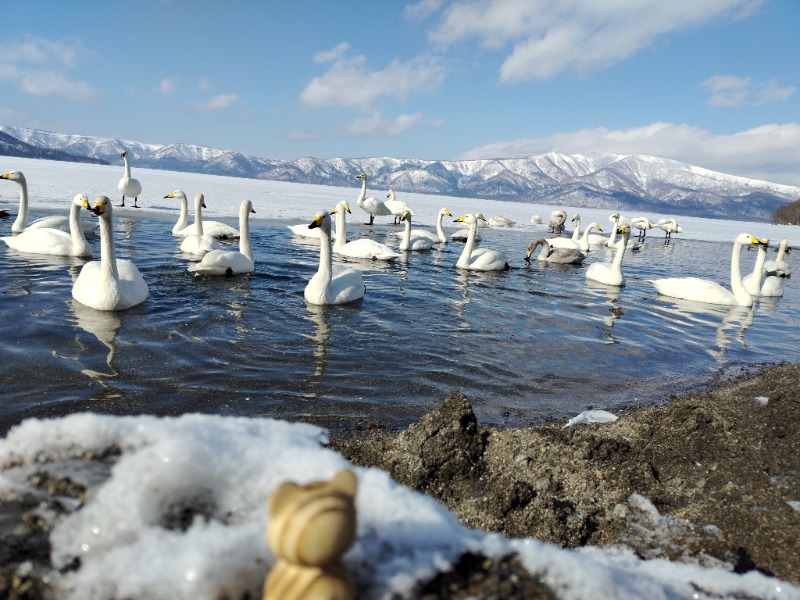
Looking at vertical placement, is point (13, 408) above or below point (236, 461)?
below

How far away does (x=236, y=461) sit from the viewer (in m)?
1.47

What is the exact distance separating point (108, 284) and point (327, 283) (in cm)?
316

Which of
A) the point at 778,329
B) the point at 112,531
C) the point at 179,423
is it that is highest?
the point at 179,423

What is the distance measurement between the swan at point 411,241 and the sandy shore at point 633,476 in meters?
12.2

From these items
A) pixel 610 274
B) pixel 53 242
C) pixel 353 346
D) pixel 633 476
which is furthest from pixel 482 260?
pixel 633 476

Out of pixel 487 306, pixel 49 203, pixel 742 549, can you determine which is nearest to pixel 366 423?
pixel 742 549

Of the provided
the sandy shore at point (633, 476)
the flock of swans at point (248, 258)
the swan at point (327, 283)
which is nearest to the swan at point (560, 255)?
the flock of swans at point (248, 258)

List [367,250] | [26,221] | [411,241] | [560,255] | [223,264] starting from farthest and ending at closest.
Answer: [560,255] < [411,241] < [367,250] < [26,221] < [223,264]

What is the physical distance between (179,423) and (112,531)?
34cm

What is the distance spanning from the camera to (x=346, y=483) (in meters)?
1.00

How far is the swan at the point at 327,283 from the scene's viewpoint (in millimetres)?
8445

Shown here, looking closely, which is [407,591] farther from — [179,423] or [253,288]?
[253,288]

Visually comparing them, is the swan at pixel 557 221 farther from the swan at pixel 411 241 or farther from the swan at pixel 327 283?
the swan at pixel 327 283

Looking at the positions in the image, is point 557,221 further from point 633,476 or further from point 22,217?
point 633,476
